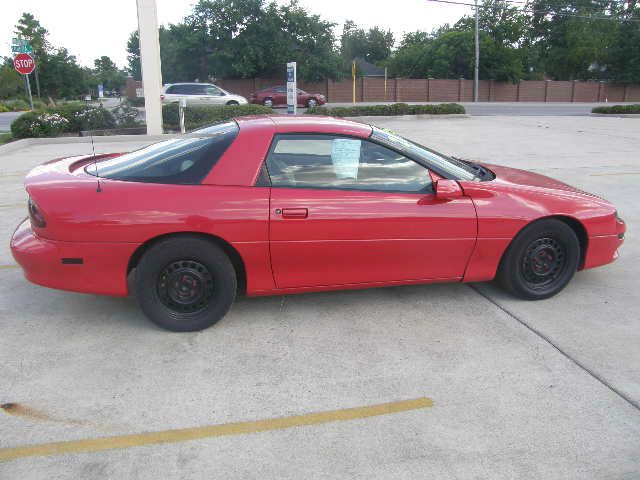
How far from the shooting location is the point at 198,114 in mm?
18516

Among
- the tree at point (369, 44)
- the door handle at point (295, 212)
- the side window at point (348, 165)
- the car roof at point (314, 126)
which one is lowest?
the door handle at point (295, 212)

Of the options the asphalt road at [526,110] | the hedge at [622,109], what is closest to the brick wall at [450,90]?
the asphalt road at [526,110]

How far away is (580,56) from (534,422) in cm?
6573

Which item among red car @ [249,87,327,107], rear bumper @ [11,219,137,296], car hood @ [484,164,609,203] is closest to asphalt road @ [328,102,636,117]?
red car @ [249,87,327,107]

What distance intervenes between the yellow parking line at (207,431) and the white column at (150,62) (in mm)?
14825

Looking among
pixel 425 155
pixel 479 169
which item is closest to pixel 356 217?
pixel 425 155

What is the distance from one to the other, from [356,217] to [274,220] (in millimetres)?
578

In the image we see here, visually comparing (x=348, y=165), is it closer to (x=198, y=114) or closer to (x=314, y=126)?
(x=314, y=126)

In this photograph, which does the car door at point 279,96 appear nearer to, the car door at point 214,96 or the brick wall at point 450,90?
the car door at point 214,96

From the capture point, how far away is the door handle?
12.2 feet

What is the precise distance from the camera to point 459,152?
13102 mm

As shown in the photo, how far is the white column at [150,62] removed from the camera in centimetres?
1542

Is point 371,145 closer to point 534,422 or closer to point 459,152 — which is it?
point 534,422

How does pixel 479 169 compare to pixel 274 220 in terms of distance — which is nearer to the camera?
pixel 274 220
